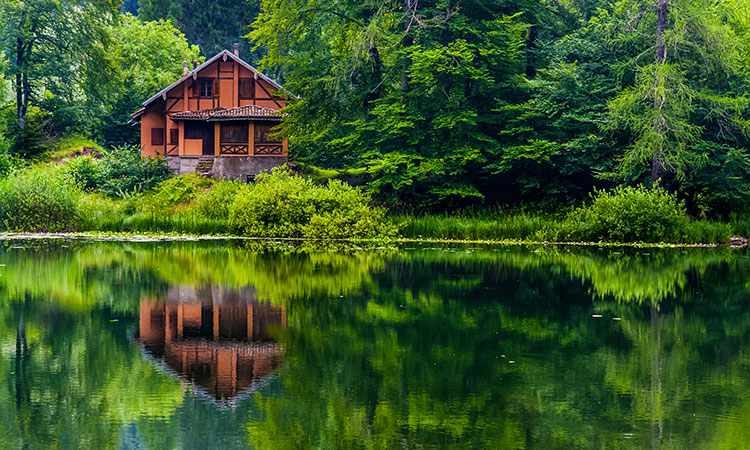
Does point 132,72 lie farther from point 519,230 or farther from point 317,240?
point 519,230

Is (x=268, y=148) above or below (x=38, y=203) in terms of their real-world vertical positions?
above

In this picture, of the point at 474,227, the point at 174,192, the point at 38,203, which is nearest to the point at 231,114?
the point at 174,192

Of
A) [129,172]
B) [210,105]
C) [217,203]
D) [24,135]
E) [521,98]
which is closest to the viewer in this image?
[217,203]

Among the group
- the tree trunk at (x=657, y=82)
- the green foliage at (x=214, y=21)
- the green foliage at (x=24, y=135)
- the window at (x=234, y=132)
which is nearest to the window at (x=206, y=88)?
the window at (x=234, y=132)

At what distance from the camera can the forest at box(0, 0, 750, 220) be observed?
3416cm

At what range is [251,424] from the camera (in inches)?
335

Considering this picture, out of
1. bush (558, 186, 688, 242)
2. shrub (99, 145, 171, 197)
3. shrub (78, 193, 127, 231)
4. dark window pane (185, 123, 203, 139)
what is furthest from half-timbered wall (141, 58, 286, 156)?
bush (558, 186, 688, 242)

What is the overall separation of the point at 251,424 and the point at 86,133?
5329cm

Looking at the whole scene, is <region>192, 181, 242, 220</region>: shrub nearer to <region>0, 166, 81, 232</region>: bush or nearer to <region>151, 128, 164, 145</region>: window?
<region>0, 166, 81, 232</region>: bush

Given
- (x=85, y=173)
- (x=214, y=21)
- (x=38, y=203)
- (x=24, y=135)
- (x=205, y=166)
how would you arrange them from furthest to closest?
(x=214, y=21), (x=24, y=135), (x=205, y=166), (x=85, y=173), (x=38, y=203)

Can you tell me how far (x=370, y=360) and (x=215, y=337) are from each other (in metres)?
2.74

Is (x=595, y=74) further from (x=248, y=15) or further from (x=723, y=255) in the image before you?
(x=248, y=15)

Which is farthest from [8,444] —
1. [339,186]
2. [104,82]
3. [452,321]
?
[104,82]

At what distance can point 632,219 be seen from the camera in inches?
A: 1296
